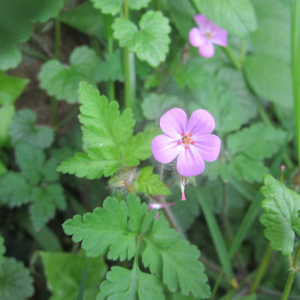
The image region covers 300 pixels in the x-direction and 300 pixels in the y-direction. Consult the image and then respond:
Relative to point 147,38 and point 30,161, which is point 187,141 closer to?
point 147,38

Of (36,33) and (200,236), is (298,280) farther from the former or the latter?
(36,33)

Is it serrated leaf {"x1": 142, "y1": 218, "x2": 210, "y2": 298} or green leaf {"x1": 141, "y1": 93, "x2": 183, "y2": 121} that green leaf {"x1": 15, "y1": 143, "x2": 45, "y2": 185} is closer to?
green leaf {"x1": 141, "y1": 93, "x2": 183, "y2": 121}

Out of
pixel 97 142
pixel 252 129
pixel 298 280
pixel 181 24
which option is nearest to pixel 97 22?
pixel 181 24

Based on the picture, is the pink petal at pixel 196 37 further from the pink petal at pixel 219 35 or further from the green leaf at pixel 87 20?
Result: the green leaf at pixel 87 20

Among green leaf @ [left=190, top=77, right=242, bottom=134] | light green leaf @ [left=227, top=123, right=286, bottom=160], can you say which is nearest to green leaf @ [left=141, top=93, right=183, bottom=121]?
green leaf @ [left=190, top=77, right=242, bottom=134]

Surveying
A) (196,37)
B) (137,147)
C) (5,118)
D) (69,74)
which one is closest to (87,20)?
(69,74)

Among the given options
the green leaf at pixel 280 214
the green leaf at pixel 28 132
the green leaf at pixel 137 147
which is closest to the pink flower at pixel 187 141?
the green leaf at pixel 137 147
